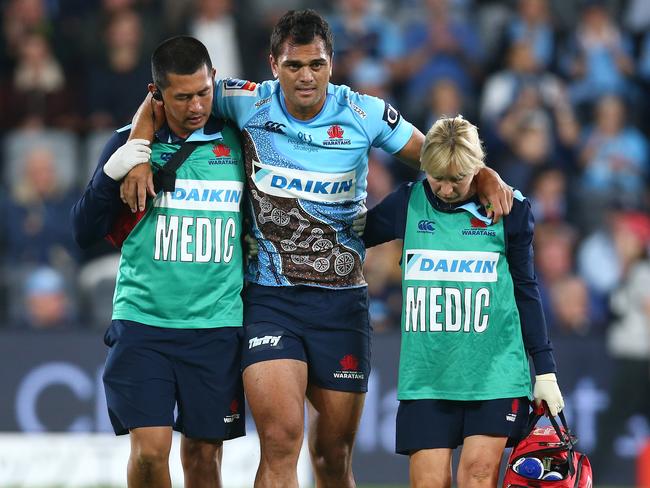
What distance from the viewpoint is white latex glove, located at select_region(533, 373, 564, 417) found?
6.23m

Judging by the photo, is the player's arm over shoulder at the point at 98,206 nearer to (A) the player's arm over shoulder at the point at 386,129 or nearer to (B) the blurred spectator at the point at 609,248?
(A) the player's arm over shoulder at the point at 386,129

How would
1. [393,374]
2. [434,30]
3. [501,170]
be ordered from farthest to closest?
1. [434,30]
2. [501,170]
3. [393,374]

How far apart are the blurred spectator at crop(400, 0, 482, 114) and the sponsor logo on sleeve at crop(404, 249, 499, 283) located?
6338mm

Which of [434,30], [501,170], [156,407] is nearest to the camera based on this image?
[156,407]

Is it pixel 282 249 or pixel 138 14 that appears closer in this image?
pixel 282 249

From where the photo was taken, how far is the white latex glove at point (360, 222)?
653 centimetres

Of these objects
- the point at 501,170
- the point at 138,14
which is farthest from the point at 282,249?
the point at 138,14

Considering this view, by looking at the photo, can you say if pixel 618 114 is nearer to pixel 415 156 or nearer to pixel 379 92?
pixel 379 92

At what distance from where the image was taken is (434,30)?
1300 cm

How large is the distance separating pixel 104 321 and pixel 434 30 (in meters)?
4.52

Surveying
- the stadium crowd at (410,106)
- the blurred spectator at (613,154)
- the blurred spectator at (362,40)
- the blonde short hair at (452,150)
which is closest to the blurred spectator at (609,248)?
the stadium crowd at (410,106)

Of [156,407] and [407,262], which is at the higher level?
[407,262]

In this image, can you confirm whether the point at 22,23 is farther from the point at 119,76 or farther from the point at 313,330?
the point at 313,330

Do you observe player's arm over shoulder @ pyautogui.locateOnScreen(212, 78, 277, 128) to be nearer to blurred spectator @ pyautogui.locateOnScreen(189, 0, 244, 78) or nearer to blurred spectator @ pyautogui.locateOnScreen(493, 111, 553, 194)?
blurred spectator @ pyautogui.locateOnScreen(493, 111, 553, 194)
